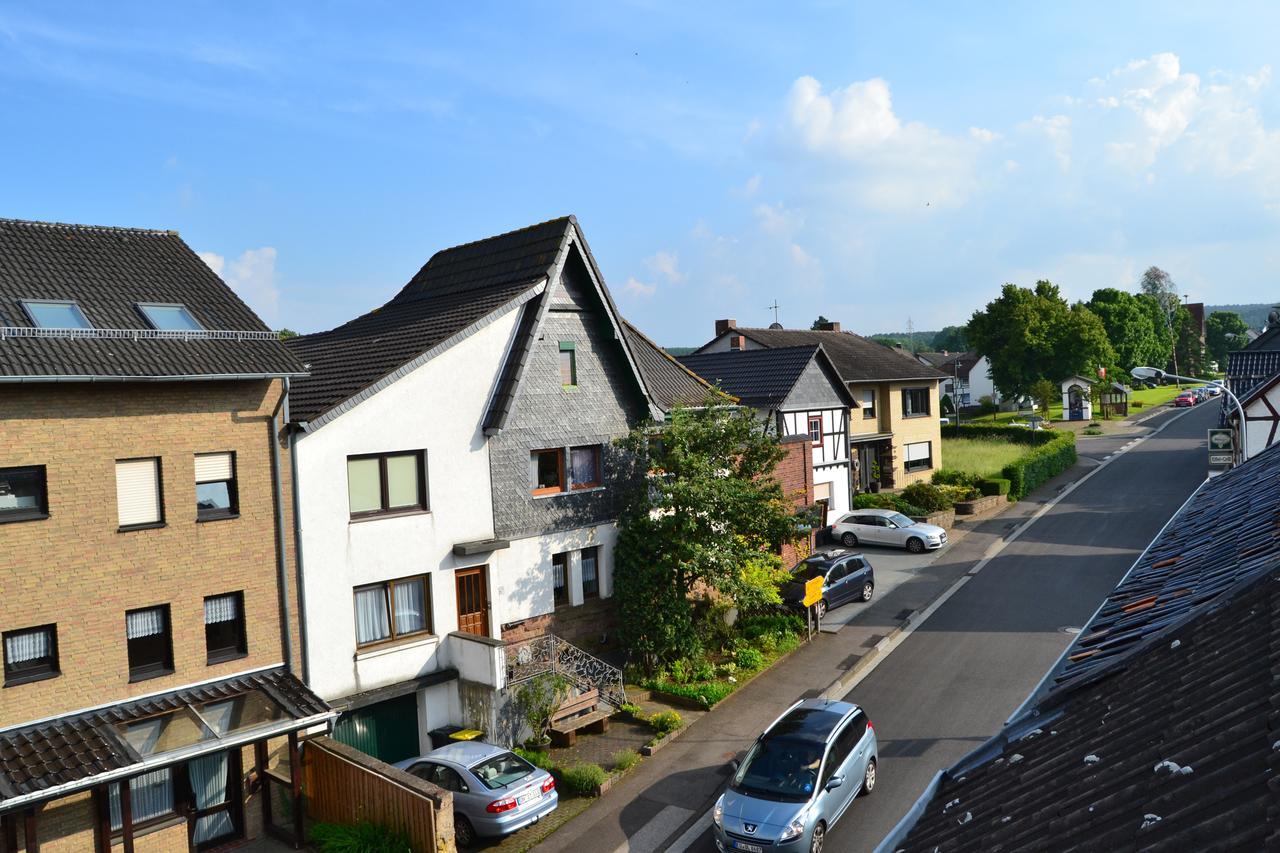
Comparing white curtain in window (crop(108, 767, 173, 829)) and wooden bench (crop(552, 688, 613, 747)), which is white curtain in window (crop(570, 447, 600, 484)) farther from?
white curtain in window (crop(108, 767, 173, 829))

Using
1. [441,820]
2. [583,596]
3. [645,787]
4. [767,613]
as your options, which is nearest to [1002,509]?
[767,613]

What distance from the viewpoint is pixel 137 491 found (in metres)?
15.6

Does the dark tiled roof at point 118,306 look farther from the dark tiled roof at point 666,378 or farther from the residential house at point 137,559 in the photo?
the dark tiled roof at point 666,378

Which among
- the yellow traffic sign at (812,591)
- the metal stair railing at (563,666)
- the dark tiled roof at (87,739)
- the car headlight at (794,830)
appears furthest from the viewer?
the yellow traffic sign at (812,591)

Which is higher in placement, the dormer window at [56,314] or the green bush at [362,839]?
the dormer window at [56,314]

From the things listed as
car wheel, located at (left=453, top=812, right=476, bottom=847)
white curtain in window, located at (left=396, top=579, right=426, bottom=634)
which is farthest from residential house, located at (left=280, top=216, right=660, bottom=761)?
car wheel, located at (left=453, top=812, right=476, bottom=847)

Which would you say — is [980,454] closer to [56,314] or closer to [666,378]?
[666,378]

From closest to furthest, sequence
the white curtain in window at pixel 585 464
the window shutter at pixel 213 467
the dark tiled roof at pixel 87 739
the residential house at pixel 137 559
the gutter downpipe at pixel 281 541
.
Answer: the dark tiled roof at pixel 87 739
the residential house at pixel 137 559
the window shutter at pixel 213 467
the gutter downpipe at pixel 281 541
the white curtain in window at pixel 585 464

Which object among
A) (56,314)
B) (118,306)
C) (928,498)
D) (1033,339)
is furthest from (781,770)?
(1033,339)

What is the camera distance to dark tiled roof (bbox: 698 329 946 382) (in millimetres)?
44625

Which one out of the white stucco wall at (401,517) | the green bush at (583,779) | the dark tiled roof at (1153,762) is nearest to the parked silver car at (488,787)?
the green bush at (583,779)

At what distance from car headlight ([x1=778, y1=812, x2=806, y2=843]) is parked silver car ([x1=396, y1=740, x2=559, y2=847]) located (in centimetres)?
434

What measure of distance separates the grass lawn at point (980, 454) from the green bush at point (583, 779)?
34536 mm

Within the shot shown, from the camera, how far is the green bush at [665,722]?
19.9 meters
